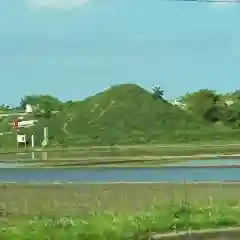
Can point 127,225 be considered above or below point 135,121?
below

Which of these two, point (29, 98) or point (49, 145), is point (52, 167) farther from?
point (29, 98)

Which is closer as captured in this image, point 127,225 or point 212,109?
point 127,225

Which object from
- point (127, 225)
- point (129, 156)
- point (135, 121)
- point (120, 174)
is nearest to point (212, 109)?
point (135, 121)

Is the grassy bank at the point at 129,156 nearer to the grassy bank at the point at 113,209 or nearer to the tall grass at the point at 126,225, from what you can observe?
the grassy bank at the point at 113,209

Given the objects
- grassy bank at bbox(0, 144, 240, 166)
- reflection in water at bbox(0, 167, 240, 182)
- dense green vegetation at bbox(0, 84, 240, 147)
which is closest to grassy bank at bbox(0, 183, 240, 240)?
reflection in water at bbox(0, 167, 240, 182)

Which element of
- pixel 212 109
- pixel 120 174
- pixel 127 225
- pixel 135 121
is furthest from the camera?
pixel 212 109

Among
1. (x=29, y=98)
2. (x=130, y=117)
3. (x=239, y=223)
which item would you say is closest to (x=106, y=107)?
(x=130, y=117)

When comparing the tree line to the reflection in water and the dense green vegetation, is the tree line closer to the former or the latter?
the dense green vegetation

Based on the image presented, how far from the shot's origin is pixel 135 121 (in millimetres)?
86812

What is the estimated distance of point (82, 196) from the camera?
16125mm

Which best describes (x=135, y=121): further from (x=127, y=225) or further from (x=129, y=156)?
(x=127, y=225)

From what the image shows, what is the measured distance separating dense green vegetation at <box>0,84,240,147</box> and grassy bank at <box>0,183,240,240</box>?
193 ft

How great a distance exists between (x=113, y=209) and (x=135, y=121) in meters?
73.6

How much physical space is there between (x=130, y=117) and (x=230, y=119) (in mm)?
13893
